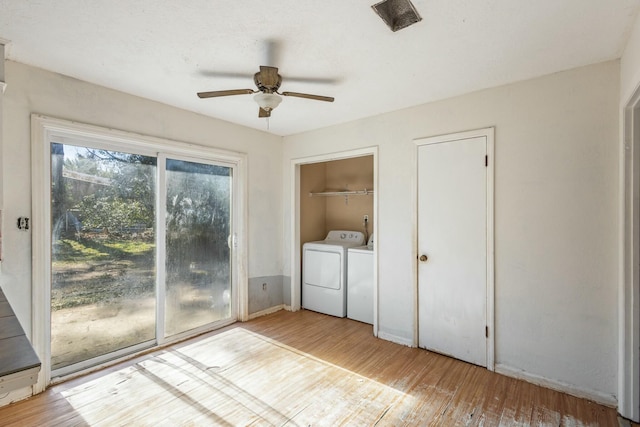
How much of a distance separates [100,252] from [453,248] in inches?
124

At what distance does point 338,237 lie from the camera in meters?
4.62

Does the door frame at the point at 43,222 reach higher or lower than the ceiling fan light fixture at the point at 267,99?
lower

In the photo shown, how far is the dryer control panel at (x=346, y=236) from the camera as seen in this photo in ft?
14.3

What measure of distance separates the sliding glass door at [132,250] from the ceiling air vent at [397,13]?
2.43m

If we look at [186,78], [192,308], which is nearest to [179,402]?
[192,308]

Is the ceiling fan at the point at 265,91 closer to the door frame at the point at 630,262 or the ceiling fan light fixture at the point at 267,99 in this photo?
the ceiling fan light fixture at the point at 267,99

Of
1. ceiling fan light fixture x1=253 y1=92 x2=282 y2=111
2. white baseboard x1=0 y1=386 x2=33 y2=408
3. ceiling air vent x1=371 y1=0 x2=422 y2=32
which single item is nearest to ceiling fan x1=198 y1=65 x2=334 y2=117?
ceiling fan light fixture x1=253 y1=92 x2=282 y2=111

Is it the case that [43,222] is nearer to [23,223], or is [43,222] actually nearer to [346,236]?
[23,223]

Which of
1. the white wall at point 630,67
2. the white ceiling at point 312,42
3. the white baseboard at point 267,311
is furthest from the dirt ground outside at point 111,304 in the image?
the white wall at point 630,67

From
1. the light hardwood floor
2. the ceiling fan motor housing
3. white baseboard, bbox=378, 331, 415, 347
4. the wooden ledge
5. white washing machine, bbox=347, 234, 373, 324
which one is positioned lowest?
the light hardwood floor

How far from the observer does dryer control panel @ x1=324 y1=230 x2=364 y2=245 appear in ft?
14.3

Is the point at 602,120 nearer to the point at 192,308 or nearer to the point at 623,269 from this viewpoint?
the point at 623,269

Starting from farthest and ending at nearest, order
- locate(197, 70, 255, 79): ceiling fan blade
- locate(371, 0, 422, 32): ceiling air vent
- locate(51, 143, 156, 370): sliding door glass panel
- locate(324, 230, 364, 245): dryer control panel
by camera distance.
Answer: locate(324, 230, 364, 245): dryer control panel < locate(51, 143, 156, 370): sliding door glass panel < locate(197, 70, 255, 79): ceiling fan blade < locate(371, 0, 422, 32): ceiling air vent

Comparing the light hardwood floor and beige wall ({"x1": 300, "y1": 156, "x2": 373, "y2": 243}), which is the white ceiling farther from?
the light hardwood floor
